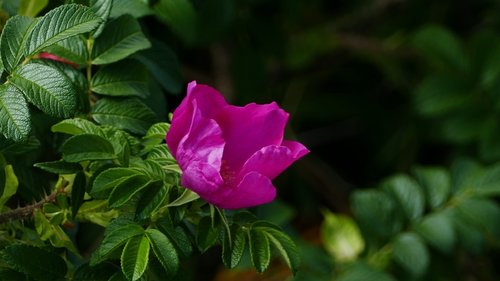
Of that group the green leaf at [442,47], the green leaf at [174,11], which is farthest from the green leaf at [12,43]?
the green leaf at [442,47]

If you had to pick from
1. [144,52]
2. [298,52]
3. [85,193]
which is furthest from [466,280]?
[85,193]

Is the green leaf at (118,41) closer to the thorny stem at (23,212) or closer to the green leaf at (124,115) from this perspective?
the green leaf at (124,115)

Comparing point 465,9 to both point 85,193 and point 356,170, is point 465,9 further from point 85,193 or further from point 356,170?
point 85,193

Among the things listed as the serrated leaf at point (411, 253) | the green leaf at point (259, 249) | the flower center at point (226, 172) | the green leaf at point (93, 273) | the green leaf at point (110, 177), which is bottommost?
the serrated leaf at point (411, 253)

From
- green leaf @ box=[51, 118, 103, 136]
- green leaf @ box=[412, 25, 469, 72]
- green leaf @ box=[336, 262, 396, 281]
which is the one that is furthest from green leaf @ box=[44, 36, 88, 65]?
green leaf @ box=[412, 25, 469, 72]

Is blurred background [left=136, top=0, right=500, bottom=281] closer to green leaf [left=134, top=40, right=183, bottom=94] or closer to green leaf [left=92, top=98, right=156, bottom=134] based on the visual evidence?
green leaf [left=134, top=40, right=183, bottom=94]

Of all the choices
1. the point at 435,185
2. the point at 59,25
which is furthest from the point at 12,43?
the point at 435,185

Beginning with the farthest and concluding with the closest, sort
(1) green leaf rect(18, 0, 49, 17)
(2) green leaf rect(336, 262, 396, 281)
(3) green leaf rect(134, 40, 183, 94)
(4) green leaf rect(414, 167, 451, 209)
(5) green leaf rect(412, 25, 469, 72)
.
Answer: (5) green leaf rect(412, 25, 469, 72)
(4) green leaf rect(414, 167, 451, 209)
(2) green leaf rect(336, 262, 396, 281)
(3) green leaf rect(134, 40, 183, 94)
(1) green leaf rect(18, 0, 49, 17)
